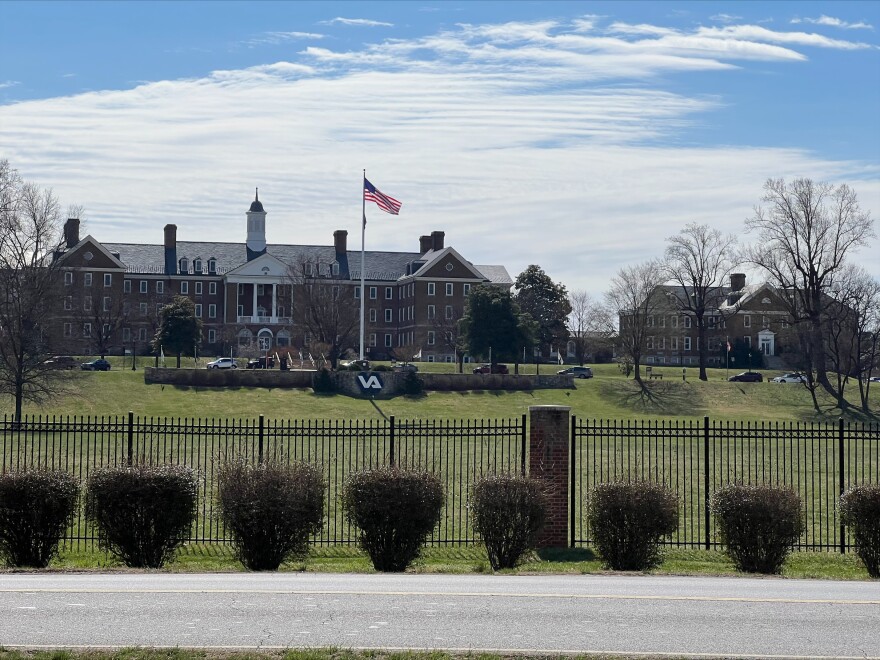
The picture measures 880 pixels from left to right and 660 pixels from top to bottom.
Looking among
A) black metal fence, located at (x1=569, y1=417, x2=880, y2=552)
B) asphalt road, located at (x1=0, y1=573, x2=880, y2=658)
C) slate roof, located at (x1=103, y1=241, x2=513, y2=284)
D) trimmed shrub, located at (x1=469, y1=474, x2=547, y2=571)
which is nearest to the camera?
asphalt road, located at (x1=0, y1=573, x2=880, y2=658)

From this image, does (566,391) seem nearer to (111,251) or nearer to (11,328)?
(11,328)

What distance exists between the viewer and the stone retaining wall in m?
61.6

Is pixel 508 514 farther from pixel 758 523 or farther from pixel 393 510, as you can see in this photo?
pixel 758 523

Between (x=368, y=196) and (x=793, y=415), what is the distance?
2602 cm

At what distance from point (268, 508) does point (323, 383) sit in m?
47.2

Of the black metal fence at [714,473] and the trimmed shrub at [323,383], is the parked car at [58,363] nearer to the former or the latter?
the trimmed shrub at [323,383]

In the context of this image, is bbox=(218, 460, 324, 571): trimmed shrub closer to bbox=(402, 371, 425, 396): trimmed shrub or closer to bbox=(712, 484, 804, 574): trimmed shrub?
bbox=(712, 484, 804, 574): trimmed shrub

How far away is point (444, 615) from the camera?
11.5m

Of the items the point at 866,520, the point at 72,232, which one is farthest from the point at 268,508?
the point at 72,232

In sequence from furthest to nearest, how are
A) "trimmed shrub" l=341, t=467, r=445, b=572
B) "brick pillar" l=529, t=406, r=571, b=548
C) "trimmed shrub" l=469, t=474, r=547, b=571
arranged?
1. "brick pillar" l=529, t=406, r=571, b=548
2. "trimmed shrub" l=469, t=474, r=547, b=571
3. "trimmed shrub" l=341, t=467, r=445, b=572

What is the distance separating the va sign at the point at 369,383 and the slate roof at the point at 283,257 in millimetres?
42332

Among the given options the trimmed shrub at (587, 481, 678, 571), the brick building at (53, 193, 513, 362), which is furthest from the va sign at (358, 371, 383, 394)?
the trimmed shrub at (587, 481, 678, 571)

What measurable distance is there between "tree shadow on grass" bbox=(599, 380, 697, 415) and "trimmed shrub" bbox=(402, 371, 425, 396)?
417 inches

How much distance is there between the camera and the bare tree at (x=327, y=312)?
83438mm
